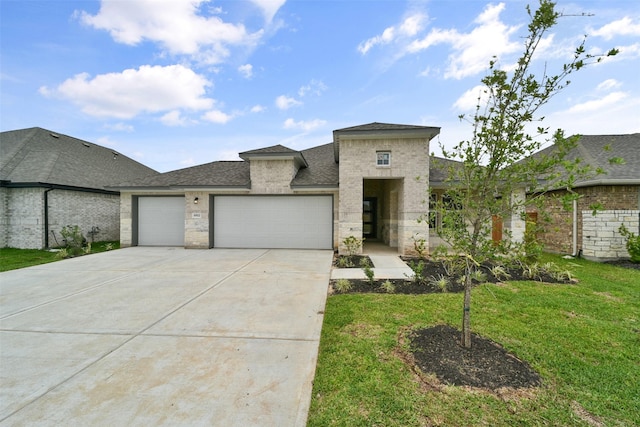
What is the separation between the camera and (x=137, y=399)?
2475 millimetres

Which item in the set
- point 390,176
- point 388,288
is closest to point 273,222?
point 390,176

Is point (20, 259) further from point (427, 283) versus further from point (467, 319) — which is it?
point (467, 319)

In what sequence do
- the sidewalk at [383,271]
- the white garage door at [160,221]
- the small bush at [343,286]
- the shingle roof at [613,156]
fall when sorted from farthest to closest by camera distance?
the white garage door at [160,221] → the shingle roof at [613,156] → the sidewalk at [383,271] → the small bush at [343,286]

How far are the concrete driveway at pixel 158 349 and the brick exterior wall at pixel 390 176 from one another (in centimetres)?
434

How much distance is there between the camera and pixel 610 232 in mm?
9531

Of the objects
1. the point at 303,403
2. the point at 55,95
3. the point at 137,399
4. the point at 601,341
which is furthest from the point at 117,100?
the point at 601,341

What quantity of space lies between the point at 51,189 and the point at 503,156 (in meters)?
17.8

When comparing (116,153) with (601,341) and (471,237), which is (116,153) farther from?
(601,341)

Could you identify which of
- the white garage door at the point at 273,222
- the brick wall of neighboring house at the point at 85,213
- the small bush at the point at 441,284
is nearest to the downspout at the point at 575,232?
the small bush at the point at 441,284

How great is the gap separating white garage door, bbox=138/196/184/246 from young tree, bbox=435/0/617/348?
1278 cm

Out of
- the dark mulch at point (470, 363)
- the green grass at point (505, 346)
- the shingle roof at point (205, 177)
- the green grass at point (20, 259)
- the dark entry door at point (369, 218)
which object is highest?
the shingle roof at point (205, 177)

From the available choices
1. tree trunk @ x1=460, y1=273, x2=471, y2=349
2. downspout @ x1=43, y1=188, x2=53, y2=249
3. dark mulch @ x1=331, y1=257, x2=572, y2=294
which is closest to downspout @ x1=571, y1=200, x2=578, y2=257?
dark mulch @ x1=331, y1=257, x2=572, y2=294

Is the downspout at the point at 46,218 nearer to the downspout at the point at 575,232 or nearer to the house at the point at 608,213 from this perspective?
the house at the point at 608,213

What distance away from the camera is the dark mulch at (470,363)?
267 centimetres
